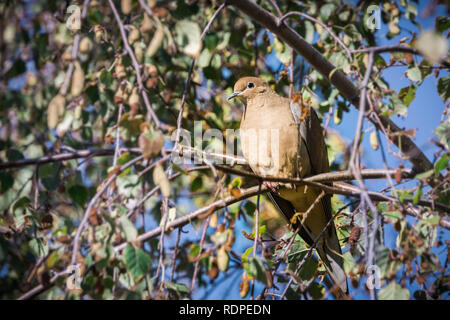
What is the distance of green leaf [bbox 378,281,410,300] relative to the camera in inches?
57.9

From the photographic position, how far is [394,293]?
1470mm

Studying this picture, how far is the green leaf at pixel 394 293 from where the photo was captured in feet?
4.82

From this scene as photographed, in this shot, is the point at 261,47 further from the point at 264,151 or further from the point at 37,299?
the point at 37,299

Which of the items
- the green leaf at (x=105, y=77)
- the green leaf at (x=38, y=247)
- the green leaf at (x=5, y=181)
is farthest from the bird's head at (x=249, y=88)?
the green leaf at (x=38, y=247)

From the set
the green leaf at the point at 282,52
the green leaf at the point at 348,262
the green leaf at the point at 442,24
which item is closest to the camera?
the green leaf at the point at 348,262

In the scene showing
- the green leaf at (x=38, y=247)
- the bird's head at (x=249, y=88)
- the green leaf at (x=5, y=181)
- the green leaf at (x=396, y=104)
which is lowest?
the green leaf at (x=38, y=247)

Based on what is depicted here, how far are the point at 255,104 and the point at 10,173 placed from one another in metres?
1.54

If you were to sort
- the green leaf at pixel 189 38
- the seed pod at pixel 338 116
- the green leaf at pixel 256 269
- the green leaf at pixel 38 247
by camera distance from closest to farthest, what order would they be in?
1. the green leaf at pixel 256 269
2. the green leaf at pixel 189 38
3. the green leaf at pixel 38 247
4. the seed pod at pixel 338 116

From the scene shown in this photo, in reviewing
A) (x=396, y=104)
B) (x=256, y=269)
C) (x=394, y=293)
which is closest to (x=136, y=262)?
(x=256, y=269)

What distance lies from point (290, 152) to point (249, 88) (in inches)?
25.5

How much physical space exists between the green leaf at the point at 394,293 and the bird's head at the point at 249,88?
1.86 metres

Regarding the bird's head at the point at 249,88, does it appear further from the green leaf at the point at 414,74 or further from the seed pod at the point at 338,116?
the green leaf at the point at 414,74
